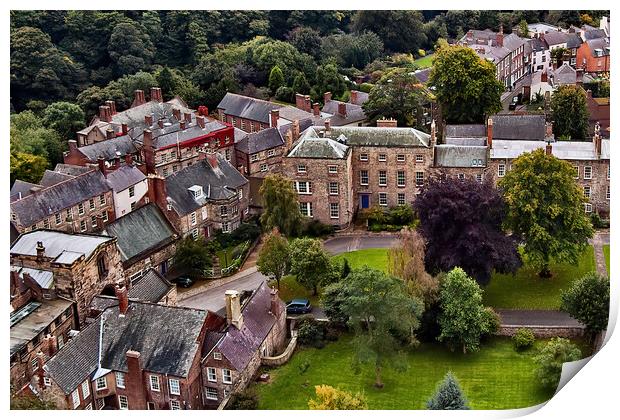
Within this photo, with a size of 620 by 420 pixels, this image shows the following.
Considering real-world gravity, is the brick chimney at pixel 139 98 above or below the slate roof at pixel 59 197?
above

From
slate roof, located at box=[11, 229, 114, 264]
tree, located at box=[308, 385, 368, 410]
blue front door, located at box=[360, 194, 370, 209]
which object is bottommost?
tree, located at box=[308, 385, 368, 410]

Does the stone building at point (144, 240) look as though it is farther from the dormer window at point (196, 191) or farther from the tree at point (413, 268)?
the tree at point (413, 268)

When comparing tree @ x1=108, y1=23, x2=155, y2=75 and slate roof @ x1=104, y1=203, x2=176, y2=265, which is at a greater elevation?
tree @ x1=108, y1=23, x2=155, y2=75

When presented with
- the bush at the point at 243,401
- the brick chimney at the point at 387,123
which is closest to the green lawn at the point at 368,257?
the brick chimney at the point at 387,123

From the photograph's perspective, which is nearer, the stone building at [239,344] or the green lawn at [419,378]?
the green lawn at [419,378]

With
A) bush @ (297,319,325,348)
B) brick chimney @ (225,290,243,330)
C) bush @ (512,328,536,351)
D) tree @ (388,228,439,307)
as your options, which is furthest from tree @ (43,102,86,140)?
bush @ (512,328,536,351)

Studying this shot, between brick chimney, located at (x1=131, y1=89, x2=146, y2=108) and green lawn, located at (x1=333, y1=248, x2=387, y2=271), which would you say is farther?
brick chimney, located at (x1=131, y1=89, x2=146, y2=108)

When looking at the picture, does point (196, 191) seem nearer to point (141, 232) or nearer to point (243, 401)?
point (141, 232)

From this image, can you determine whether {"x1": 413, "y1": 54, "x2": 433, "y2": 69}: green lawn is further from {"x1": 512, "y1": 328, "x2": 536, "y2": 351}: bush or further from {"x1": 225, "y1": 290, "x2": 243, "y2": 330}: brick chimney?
{"x1": 225, "y1": 290, "x2": 243, "y2": 330}: brick chimney
